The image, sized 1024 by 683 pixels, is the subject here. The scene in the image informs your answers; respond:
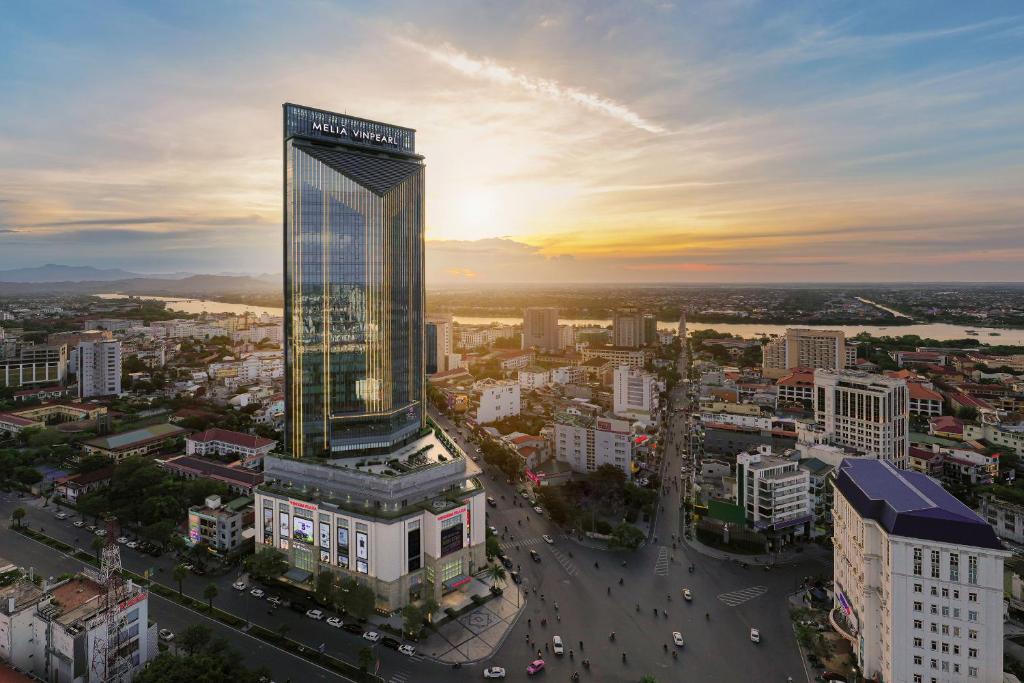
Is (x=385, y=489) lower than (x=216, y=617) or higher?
higher

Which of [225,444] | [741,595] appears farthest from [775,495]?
[225,444]

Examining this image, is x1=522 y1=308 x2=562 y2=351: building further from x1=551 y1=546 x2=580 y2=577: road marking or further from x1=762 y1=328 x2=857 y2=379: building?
x1=551 y1=546 x2=580 y2=577: road marking

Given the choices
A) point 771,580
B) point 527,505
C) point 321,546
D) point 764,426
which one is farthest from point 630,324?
point 321,546

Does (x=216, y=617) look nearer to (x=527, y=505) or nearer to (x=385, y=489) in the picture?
(x=385, y=489)

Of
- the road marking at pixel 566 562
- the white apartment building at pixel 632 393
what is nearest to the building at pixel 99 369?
the white apartment building at pixel 632 393

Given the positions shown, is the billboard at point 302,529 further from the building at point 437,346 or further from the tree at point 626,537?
the building at point 437,346
